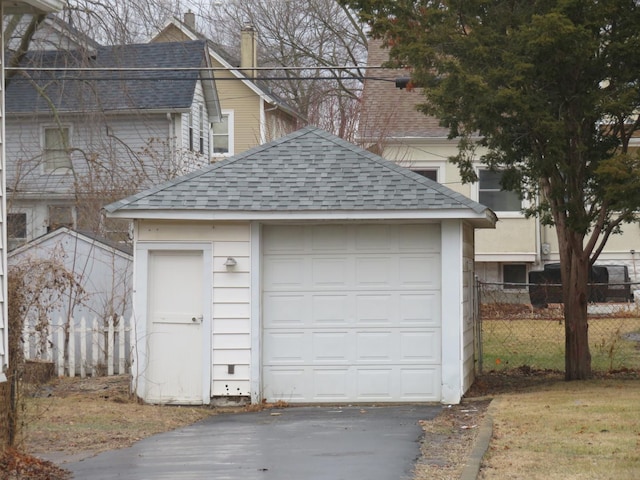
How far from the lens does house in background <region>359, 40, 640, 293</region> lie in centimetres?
2947

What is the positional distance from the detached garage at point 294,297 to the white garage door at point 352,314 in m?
0.01

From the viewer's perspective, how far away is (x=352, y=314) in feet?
51.4

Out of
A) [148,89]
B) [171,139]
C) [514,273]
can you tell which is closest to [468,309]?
[514,273]

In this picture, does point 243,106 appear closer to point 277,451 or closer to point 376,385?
point 376,385

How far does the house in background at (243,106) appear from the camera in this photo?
3712cm

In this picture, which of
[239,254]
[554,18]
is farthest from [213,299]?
[554,18]

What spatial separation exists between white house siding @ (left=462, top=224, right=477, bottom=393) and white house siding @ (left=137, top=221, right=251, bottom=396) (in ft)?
9.84

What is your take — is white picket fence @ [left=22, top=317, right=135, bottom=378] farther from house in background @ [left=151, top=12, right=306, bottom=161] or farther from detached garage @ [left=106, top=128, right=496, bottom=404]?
house in background @ [left=151, top=12, right=306, bottom=161]

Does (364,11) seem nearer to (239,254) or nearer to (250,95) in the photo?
(239,254)

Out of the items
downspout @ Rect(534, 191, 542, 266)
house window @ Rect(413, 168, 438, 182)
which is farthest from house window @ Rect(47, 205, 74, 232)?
downspout @ Rect(534, 191, 542, 266)

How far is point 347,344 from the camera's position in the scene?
15.7 meters

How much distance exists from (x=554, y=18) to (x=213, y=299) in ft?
19.1

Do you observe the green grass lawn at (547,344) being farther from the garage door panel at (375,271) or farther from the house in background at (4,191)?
the house in background at (4,191)

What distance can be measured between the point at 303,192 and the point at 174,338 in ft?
8.80
